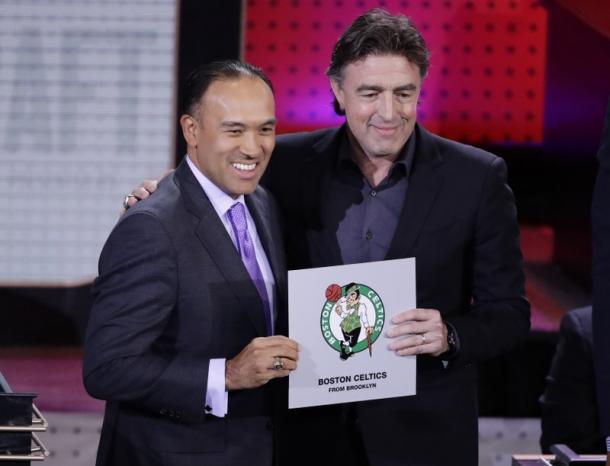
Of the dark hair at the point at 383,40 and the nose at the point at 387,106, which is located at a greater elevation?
the dark hair at the point at 383,40

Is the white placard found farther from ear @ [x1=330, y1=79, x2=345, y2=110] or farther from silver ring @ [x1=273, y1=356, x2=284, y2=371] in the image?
ear @ [x1=330, y1=79, x2=345, y2=110]

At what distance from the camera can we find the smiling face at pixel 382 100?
2.27 meters

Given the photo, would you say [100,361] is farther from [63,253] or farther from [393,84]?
[63,253]

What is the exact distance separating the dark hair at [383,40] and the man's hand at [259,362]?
0.72 metres

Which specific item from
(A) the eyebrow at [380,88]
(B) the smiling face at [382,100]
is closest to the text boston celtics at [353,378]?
(B) the smiling face at [382,100]

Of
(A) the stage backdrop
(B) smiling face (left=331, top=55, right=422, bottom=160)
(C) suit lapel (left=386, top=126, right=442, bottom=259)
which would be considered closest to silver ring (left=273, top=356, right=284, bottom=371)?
(C) suit lapel (left=386, top=126, right=442, bottom=259)

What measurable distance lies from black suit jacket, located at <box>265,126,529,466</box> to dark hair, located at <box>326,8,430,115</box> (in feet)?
0.78

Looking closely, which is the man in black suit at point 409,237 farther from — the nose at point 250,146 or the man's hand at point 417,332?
the nose at point 250,146

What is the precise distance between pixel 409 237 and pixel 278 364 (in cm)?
52

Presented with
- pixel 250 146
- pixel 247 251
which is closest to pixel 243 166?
pixel 250 146

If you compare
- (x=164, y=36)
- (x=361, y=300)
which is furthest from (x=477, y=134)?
(x=361, y=300)

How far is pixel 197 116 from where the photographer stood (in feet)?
6.77

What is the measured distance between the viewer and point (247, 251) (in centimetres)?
210

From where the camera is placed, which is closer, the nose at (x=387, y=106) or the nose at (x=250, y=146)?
the nose at (x=250, y=146)
